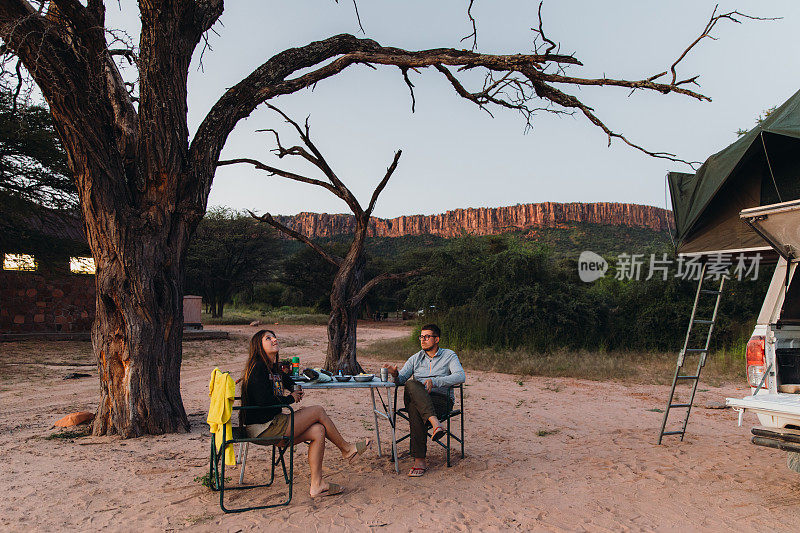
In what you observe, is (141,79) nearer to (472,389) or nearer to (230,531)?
(230,531)

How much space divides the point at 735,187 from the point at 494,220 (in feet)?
197

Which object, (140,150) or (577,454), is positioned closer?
(577,454)

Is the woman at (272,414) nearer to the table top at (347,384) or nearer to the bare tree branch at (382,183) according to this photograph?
the table top at (347,384)

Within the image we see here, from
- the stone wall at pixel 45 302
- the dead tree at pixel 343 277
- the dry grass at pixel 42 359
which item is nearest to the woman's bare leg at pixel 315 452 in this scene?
the dead tree at pixel 343 277

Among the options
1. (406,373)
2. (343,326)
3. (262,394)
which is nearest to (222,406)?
(262,394)

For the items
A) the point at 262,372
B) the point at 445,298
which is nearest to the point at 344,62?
the point at 262,372

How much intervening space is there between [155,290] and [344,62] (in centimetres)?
303

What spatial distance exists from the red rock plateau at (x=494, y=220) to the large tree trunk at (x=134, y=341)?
36027 millimetres

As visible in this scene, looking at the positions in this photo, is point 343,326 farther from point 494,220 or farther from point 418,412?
point 494,220

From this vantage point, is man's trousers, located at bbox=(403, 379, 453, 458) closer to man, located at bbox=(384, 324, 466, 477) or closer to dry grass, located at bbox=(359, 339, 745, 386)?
man, located at bbox=(384, 324, 466, 477)

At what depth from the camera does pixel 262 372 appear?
163 inches

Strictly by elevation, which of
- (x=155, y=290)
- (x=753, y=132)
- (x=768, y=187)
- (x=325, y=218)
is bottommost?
(x=155, y=290)

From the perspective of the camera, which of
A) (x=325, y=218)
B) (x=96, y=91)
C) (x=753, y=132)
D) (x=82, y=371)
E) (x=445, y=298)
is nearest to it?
(x=753, y=132)

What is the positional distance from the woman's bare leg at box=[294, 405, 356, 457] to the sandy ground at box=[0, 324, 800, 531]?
0.28 meters
